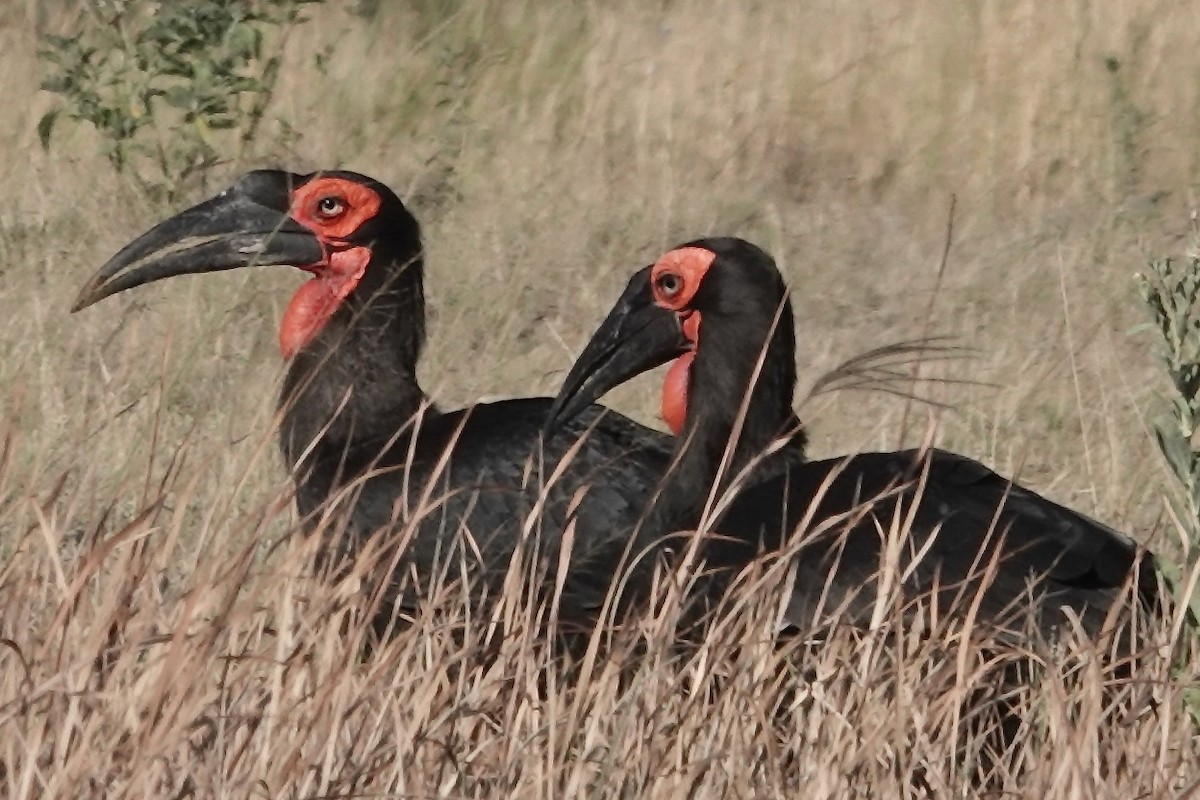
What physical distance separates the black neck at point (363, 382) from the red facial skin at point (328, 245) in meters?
0.05

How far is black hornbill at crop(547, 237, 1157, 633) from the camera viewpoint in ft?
13.6

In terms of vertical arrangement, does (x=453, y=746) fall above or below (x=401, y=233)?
below

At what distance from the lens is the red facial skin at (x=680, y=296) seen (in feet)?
17.2

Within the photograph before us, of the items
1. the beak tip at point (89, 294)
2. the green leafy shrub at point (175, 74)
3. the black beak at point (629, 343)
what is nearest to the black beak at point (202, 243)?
the beak tip at point (89, 294)

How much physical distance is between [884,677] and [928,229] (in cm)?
500

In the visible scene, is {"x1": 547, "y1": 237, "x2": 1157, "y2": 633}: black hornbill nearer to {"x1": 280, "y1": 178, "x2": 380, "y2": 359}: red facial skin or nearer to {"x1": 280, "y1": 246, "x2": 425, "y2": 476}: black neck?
{"x1": 280, "y1": 246, "x2": 425, "y2": 476}: black neck

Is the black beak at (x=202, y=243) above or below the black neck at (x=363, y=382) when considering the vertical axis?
above

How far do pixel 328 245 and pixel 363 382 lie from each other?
40 cm

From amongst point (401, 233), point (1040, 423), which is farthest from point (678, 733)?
point (1040, 423)

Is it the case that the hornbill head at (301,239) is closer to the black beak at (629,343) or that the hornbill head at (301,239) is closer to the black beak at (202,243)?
the black beak at (202,243)

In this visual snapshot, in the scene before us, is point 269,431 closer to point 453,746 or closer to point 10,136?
point 453,746

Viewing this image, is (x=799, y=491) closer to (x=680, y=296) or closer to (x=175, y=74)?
(x=680, y=296)

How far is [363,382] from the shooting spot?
559 centimetres

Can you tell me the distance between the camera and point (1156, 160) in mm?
8836
